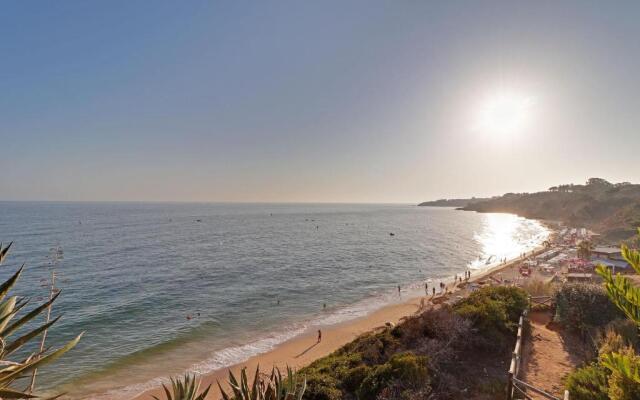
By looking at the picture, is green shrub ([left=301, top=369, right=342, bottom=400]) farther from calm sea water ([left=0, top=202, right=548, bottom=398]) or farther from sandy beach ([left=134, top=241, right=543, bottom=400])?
calm sea water ([left=0, top=202, right=548, bottom=398])

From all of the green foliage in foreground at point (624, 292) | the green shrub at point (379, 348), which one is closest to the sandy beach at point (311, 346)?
the green shrub at point (379, 348)

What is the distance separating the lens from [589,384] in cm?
991

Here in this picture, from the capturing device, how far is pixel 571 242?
65.2 m

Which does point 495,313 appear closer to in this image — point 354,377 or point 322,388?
point 354,377

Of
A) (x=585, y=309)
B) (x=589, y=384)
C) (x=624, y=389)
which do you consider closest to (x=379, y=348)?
(x=589, y=384)

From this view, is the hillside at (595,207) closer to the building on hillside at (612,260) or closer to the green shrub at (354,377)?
the building on hillside at (612,260)

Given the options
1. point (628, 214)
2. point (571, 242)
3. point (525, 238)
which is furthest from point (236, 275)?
point (628, 214)

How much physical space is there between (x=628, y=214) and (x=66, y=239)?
131 metres

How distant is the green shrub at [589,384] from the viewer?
30.1 ft

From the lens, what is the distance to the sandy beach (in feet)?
65.0

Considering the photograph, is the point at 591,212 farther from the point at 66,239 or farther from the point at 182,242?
the point at 66,239

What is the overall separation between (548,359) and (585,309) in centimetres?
→ 462

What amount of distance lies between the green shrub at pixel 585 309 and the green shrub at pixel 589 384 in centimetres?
685

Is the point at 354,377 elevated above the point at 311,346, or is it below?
above
